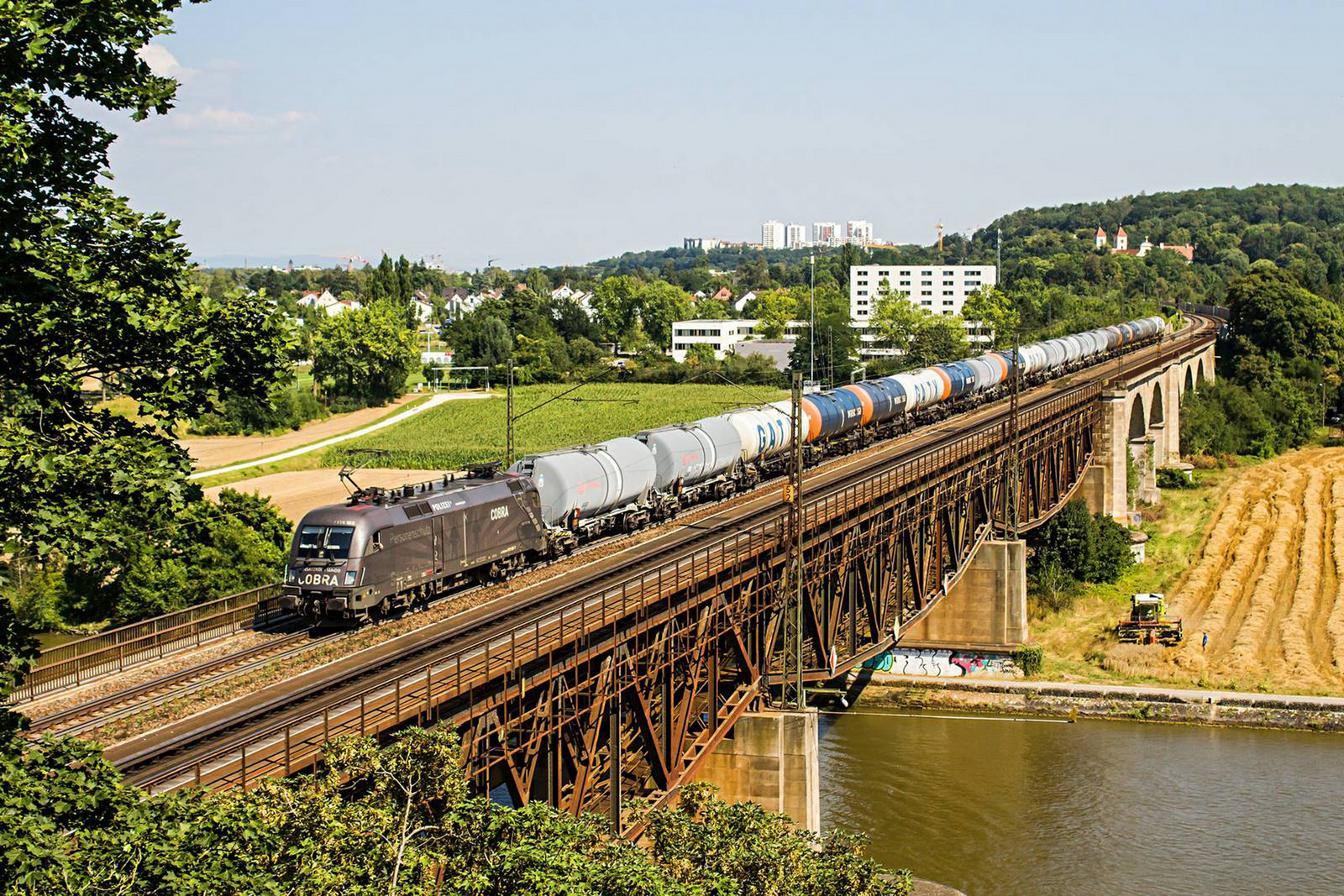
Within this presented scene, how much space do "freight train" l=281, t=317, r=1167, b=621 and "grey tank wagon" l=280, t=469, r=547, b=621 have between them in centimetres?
4

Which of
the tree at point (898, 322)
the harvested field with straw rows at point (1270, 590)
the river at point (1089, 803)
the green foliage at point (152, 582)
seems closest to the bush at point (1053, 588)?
the harvested field with straw rows at point (1270, 590)

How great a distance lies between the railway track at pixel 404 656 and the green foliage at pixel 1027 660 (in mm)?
12518

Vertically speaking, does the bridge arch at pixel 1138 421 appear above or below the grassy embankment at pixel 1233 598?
above

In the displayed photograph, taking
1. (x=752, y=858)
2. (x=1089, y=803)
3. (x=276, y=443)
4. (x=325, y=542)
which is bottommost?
(x=1089, y=803)

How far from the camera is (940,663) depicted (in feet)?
198

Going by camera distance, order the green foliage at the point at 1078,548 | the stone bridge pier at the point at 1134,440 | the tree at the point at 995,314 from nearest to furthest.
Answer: the green foliage at the point at 1078,548, the stone bridge pier at the point at 1134,440, the tree at the point at 995,314

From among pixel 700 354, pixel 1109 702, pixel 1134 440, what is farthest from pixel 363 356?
pixel 1109 702

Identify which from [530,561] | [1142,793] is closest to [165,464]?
[530,561]

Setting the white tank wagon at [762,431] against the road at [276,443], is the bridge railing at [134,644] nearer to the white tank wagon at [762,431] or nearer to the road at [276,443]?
the white tank wagon at [762,431]

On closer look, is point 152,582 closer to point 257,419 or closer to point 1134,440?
point 1134,440

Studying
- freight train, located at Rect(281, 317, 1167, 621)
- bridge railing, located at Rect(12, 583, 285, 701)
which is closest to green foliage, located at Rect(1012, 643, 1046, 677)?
freight train, located at Rect(281, 317, 1167, 621)

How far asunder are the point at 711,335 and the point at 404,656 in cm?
15830

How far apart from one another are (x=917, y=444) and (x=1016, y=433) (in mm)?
8173

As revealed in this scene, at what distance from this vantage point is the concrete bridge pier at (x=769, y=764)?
34.8m
